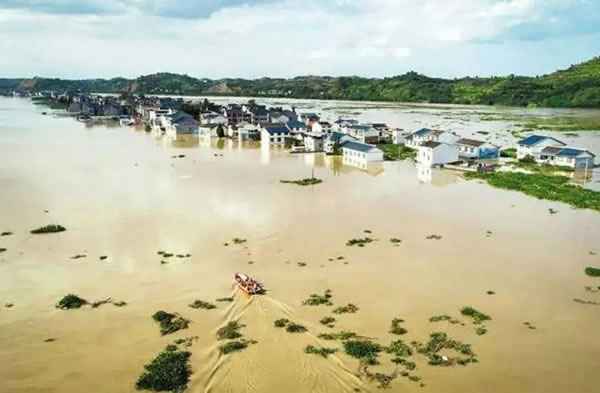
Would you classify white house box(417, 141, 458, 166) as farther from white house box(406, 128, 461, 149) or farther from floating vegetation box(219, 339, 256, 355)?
floating vegetation box(219, 339, 256, 355)

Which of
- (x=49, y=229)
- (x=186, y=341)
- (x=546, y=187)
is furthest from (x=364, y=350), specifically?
(x=546, y=187)

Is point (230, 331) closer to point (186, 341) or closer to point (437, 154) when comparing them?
point (186, 341)

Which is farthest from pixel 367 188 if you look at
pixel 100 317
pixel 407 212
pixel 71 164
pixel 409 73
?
pixel 409 73

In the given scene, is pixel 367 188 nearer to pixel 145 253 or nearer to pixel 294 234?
pixel 294 234

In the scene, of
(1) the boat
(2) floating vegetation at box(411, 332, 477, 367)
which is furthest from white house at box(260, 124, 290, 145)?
(2) floating vegetation at box(411, 332, 477, 367)

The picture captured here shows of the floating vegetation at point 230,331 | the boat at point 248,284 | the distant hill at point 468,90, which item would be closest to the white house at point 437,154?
the boat at point 248,284
